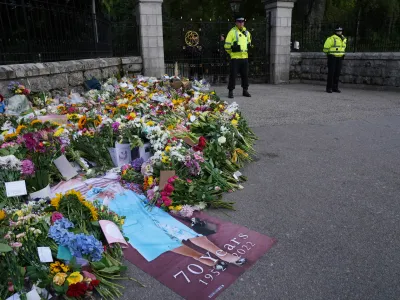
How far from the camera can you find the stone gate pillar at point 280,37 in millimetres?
13914

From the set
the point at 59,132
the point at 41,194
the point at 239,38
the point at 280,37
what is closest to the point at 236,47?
the point at 239,38

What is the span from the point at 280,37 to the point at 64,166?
463 inches

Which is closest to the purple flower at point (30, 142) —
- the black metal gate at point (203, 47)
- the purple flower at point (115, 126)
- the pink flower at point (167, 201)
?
the purple flower at point (115, 126)

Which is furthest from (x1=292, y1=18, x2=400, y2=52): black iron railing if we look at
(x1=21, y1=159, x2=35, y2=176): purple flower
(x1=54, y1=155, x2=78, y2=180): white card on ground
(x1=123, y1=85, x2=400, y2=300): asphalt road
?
(x1=21, y1=159, x2=35, y2=176): purple flower

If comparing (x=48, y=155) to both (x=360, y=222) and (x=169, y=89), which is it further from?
(x=169, y=89)

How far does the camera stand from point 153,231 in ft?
10.7

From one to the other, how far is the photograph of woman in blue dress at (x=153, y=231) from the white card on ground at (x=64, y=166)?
48 cm

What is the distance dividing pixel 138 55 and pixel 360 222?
1083 centimetres

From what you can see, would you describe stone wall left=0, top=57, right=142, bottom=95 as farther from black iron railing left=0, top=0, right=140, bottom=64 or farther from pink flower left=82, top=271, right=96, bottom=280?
pink flower left=82, top=271, right=96, bottom=280

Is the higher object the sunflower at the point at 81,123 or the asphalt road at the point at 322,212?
the sunflower at the point at 81,123

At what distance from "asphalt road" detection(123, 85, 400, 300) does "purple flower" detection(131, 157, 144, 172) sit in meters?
1.12

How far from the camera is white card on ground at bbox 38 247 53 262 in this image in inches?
96.6

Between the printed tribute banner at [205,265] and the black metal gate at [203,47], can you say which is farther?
the black metal gate at [203,47]

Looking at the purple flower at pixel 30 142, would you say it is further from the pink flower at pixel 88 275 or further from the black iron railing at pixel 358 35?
the black iron railing at pixel 358 35
